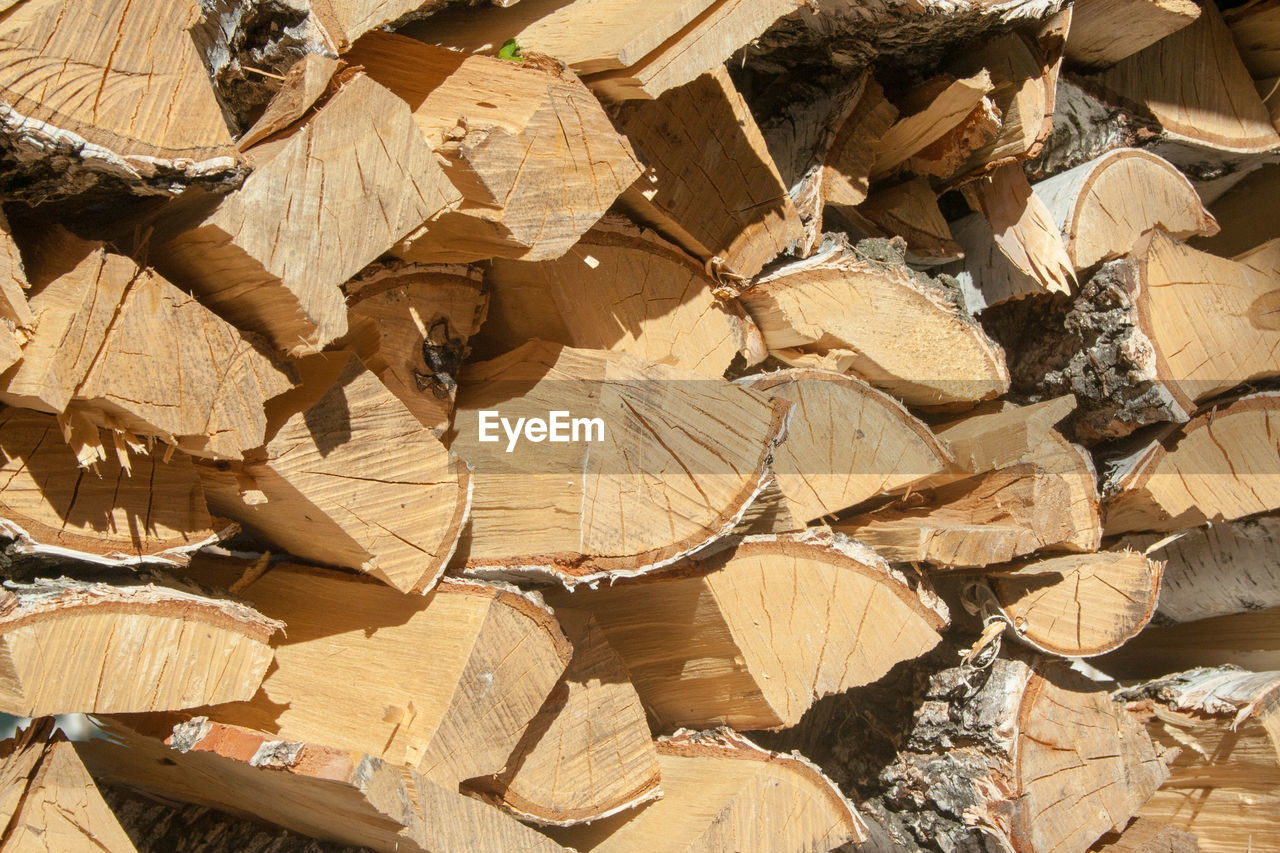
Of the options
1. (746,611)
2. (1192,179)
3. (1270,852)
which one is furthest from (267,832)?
(1192,179)

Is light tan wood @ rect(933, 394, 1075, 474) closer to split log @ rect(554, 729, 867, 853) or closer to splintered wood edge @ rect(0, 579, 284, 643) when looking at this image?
split log @ rect(554, 729, 867, 853)

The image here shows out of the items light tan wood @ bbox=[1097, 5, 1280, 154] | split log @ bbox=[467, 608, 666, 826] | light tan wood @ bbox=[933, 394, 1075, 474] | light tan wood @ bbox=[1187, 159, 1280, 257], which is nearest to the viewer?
split log @ bbox=[467, 608, 666, 826]

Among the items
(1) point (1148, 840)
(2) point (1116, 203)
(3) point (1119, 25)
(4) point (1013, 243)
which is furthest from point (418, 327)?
(1) point (1148, 840)

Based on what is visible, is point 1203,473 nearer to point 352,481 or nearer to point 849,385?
point 849,385

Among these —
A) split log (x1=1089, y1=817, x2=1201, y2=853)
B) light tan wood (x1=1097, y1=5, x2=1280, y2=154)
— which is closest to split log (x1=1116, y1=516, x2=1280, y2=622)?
split log (x1=1089, y1=817, x2=1201, y2=853)

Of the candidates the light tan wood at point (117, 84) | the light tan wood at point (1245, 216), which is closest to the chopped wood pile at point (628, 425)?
the light tan wood at point (117, 84)

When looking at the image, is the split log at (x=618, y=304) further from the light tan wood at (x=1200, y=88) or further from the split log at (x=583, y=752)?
the light tan wood at (x=1200, y=88)

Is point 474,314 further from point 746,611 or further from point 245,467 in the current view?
point 746,611
